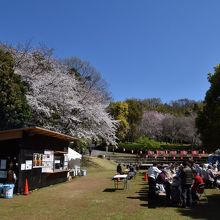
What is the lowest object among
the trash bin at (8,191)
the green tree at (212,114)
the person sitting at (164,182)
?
the trash bin at (8,191)

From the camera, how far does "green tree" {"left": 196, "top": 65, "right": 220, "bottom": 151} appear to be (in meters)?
28.4

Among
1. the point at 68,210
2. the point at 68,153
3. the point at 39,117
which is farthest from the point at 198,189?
the point at 39,117

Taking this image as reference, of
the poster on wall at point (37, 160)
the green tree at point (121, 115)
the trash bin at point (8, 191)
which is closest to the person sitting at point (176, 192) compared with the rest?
the trash bin at point (8, 191)

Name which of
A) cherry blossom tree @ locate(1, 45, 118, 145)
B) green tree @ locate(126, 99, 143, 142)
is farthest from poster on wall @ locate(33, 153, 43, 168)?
green tree @ locate(126, 99, 143, 142)

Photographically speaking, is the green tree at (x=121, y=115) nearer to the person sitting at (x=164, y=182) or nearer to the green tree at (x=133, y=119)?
the green tree at (x=133, y=119)

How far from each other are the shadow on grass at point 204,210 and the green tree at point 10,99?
17.6 meters

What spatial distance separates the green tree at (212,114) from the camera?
28.4 metres

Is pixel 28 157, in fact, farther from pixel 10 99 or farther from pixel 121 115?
pixel 121 115

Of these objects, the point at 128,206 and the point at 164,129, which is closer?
the point at 128,206

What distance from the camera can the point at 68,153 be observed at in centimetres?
2912

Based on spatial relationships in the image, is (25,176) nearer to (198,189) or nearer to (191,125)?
(198,189)

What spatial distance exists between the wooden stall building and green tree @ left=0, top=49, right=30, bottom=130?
6.45 metres

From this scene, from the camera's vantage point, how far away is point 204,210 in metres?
13.4

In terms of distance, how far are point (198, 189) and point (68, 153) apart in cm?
1539
